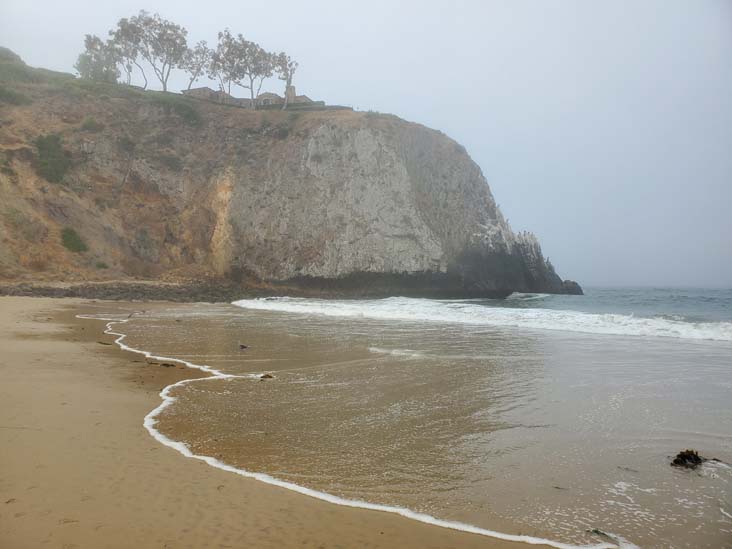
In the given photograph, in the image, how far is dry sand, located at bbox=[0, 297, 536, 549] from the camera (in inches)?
105

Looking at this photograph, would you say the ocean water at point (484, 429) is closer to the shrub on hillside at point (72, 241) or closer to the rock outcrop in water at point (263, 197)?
the shrub on hillside at point (72, 241)

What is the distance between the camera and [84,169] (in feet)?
109

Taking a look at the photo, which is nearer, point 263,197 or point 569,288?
point 263,197

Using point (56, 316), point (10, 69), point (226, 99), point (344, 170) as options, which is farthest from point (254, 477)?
point (226, 99)

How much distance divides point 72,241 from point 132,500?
31.0 meters

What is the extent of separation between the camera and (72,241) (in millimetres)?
29297

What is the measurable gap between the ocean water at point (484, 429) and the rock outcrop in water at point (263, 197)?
22515 mm

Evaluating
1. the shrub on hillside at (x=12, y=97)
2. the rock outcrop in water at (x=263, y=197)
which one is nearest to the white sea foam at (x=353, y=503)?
the rock outcrop in water at (x=263, y=197)

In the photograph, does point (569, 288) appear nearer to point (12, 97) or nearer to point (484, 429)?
point (484, 429)

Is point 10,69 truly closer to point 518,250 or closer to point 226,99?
point 226,99

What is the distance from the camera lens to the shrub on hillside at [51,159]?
31.0 m

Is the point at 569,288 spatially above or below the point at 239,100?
below

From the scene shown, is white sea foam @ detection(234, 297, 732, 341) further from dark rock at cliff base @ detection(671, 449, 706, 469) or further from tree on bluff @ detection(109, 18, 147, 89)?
tree on bluff @ detection(109, 18, 147, 89)

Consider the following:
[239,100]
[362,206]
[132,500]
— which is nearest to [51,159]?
[362,206]
